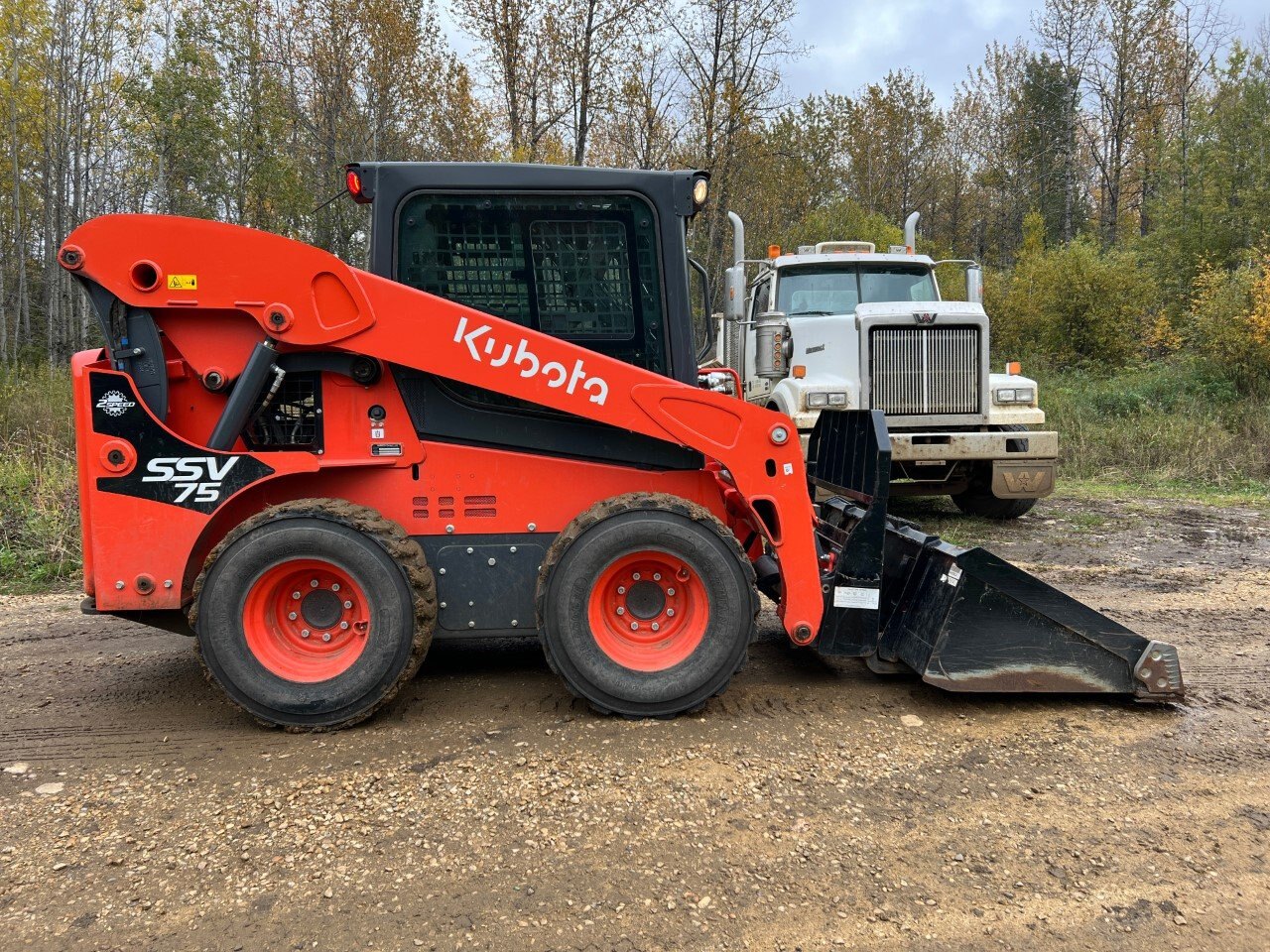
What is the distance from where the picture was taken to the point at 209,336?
3680 millimetres

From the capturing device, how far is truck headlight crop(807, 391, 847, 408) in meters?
8.02

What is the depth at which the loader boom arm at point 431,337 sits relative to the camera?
3.51 metres

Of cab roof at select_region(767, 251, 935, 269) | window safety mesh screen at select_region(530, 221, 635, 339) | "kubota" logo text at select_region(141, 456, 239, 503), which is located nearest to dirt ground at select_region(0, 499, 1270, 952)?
"kubota" logo text at select_region(141, 456, 239, 503)

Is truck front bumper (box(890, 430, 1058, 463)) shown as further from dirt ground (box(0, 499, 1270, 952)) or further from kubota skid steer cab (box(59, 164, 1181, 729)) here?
kubota skid steer cab (box(59, 164, 1181, 729))

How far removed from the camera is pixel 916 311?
810cm

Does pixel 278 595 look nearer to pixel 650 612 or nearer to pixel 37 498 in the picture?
pixel 650 612

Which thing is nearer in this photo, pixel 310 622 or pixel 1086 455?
pixel 310 622

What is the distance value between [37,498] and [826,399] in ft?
23.2

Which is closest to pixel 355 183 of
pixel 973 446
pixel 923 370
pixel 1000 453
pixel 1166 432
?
pixel 923 370

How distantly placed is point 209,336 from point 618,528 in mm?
1937

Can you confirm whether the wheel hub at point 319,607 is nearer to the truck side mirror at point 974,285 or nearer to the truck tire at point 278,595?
the truck tire at point 278,595

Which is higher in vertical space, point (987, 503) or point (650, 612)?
point (987, 503)

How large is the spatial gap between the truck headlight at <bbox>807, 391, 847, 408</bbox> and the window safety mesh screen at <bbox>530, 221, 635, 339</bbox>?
4.28 metres

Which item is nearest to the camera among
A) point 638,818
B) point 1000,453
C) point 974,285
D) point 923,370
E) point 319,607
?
point 638,818
